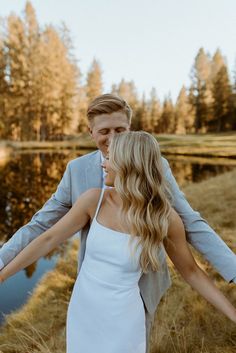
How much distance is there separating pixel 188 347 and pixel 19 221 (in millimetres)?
6327

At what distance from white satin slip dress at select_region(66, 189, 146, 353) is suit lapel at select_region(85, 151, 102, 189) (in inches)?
21.4

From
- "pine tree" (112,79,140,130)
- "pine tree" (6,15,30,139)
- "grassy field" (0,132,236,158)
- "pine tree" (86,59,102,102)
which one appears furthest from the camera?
"pine tree" (112,79,140,130)

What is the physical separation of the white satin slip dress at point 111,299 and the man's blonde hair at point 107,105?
903 mm

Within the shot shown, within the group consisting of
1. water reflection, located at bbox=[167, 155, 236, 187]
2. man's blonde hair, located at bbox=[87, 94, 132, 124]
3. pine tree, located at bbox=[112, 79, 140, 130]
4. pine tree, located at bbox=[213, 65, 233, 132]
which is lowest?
water reflection, located at bbox=[167, 155, 236, 187]

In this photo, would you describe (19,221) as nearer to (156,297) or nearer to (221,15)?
(221,15)

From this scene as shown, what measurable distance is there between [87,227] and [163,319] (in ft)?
5.59

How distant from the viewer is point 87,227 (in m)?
1.77

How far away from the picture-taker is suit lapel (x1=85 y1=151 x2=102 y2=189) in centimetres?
207

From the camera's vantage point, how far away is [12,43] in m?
27.8

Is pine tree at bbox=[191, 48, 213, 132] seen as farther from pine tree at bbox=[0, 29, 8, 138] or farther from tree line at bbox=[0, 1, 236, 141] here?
pine tree at bbox=[0, 29, 8, 138]

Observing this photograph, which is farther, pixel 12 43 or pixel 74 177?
pixel 12 43

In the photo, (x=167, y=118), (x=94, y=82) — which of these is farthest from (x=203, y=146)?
(x=94, y=82)

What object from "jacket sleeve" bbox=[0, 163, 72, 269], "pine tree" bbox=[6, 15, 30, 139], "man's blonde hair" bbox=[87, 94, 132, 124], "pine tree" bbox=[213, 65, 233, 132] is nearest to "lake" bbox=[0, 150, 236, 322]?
"pine tree" bbox=[213, 65, 233, 132]

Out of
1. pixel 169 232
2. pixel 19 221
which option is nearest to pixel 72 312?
pixel 169 232
